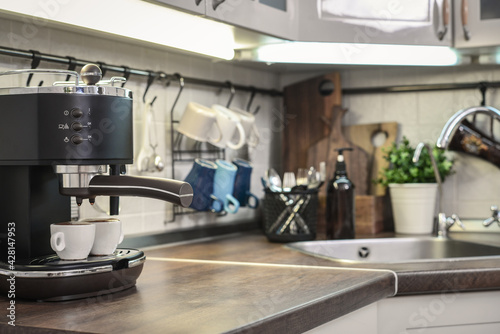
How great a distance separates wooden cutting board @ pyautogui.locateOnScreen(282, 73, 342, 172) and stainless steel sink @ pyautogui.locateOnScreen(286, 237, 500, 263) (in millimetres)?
390

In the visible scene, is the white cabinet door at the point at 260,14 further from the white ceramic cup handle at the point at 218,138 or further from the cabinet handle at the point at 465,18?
the cabinet handle at the point at 465,18

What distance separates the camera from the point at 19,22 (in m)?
1.42

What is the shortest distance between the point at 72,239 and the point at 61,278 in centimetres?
7

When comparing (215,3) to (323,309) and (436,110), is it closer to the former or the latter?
(323,309)

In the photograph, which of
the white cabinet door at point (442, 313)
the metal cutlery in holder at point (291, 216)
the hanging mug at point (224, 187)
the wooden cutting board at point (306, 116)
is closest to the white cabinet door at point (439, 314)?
the white cabinet door at point (442, 313)

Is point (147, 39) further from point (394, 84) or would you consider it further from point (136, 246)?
point (394, 84)

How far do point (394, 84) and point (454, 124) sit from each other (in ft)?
1.28

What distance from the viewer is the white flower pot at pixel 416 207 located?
6.74 ft

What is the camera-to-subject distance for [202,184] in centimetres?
182

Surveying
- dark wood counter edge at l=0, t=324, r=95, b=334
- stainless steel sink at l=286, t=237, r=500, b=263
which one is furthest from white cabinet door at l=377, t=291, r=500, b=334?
dark wood counter edge at l=0, t=324, r=95, b=334

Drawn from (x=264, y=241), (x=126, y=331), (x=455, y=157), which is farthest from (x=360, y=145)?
(x=126, y=331)

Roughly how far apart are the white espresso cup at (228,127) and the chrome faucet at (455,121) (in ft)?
1.79

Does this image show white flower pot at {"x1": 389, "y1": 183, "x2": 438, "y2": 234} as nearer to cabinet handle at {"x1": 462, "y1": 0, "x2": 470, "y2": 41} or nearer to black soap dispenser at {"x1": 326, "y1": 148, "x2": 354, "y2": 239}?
black soap dispenser at {"x1": 326, "y1": 148, "x2": 354, "y2": 239}

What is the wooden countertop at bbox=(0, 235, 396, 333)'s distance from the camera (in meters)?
0.92
